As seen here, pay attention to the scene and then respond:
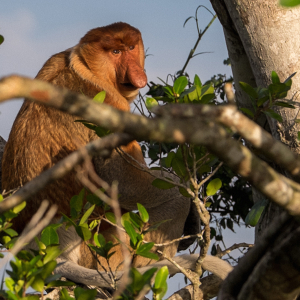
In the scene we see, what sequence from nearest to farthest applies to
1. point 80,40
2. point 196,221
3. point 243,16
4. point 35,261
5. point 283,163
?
point 283,163, point 35,261, point 243,16, point 196,221, point 80,40


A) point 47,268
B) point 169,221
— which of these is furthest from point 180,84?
point 169,221

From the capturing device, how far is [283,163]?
2.60ft

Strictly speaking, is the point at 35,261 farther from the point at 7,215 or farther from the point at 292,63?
the point at 292,63

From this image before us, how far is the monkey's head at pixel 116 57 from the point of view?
3.05 m

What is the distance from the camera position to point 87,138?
108 inches

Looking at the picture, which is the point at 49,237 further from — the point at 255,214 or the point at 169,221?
the point at 169,221

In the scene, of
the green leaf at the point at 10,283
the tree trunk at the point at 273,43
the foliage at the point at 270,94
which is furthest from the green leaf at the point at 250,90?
the green leaf at the point at 10,283

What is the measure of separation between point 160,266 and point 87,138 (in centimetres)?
98

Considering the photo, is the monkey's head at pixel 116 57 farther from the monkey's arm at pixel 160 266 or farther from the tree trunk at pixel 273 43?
the monkey's arm at pixel 160 266

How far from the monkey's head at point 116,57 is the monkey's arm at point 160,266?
1292mm

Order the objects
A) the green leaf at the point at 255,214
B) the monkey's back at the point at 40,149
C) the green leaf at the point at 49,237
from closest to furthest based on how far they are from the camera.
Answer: the green leaf at the point at 49,237
the green leaf at the point at 255,214
the monkey's back at the point at 40,149

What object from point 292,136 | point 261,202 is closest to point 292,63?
point 292,136

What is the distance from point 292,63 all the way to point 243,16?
390 mm

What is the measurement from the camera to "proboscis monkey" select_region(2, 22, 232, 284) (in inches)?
104
